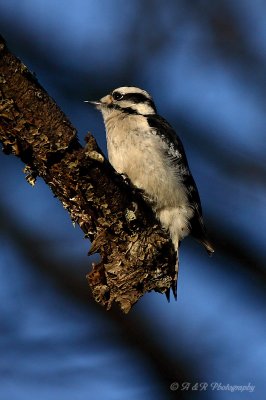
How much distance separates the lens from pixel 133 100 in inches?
264

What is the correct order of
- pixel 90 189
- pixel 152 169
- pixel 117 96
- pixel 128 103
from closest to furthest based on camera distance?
1. pixel 90 189
2. pixel 152 169
3. pixel 128 103
4. pixel 117 96

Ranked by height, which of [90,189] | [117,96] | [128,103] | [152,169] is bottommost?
[90,189]

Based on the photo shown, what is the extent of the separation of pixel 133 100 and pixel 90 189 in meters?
2.41

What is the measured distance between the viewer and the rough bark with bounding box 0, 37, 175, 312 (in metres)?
4.14

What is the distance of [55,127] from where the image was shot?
4270 mm

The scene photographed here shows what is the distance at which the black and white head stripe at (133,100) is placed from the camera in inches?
259

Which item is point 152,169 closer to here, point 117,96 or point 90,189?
point 117,96

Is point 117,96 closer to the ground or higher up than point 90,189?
higher up

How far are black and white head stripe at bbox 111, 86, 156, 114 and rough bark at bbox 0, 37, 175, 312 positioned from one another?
184cm

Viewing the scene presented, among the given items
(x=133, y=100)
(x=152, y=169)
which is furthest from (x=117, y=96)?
(x=152, y=169)

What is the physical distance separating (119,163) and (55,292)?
224cm


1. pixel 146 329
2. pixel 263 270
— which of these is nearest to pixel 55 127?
pixel 263 270

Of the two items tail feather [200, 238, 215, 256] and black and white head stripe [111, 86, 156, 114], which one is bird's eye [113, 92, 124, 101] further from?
tail feather [200, 238, 215, 256]

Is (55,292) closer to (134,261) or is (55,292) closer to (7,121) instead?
(134,261)
